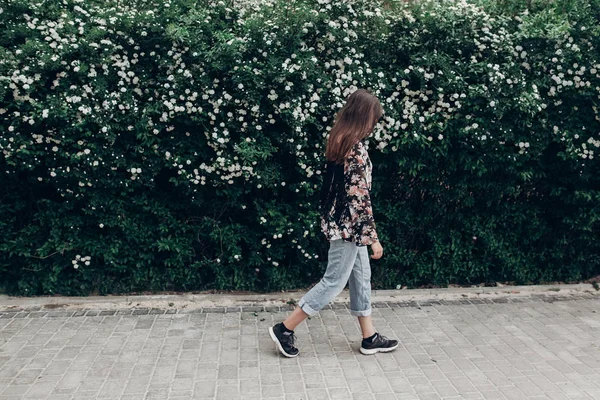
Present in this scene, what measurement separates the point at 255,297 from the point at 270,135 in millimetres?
1613

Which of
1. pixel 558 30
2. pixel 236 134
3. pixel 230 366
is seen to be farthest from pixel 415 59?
pixel 230 366

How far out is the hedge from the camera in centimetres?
489

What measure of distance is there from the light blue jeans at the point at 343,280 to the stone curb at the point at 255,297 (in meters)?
1.08

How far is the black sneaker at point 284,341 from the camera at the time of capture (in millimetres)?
4355

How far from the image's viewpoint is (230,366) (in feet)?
13.9

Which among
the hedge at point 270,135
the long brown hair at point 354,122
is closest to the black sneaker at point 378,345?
the hedge at point 270,135

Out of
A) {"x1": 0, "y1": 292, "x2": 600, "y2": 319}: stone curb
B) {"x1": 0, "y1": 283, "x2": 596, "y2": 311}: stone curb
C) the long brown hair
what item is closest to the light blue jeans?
the long brown hair

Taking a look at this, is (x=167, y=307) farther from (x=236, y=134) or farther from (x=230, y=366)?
(x=236, y=134)

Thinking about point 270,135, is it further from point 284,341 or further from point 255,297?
point 284,341

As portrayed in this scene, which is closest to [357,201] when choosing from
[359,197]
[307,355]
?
[359,197]

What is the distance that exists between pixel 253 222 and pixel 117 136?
4.93 ft

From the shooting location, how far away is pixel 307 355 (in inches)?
175

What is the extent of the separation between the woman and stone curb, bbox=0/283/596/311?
3.55 feet

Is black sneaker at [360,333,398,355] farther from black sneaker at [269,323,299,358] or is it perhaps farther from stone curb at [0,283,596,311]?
stone curb at [0,283,596,311]
